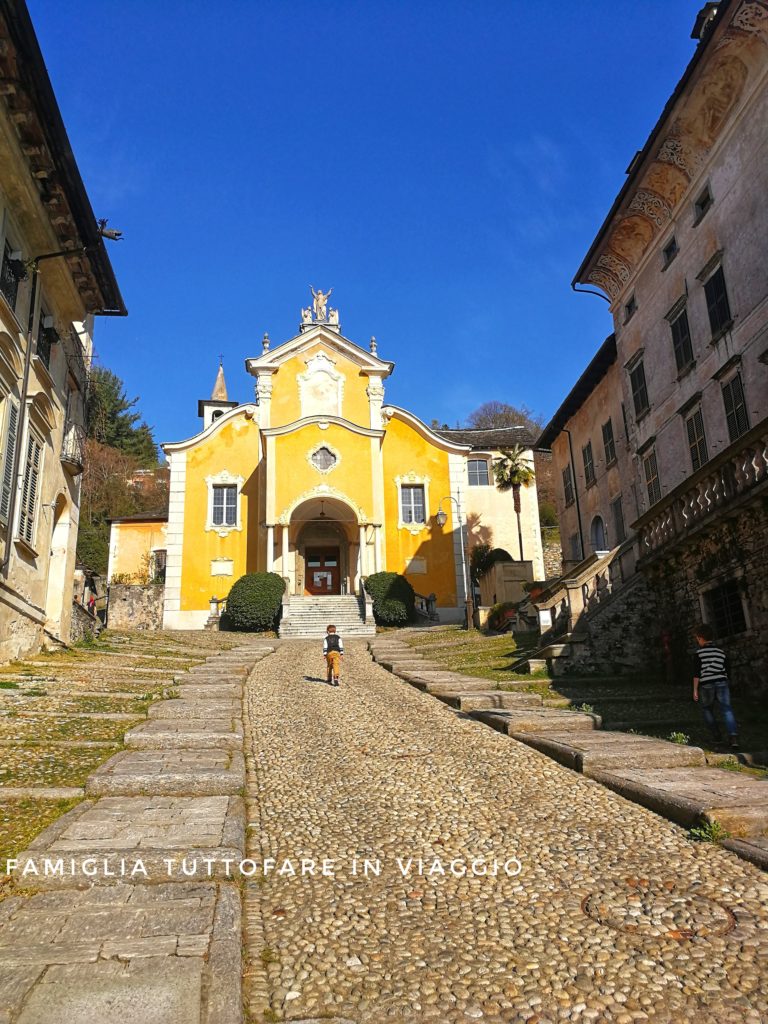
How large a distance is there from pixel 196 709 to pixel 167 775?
416cm

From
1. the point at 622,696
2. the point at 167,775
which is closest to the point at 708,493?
the point at 622,696

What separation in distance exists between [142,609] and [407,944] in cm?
3163

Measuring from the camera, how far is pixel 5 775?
6469mm

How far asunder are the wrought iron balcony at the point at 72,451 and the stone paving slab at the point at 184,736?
31.1ft

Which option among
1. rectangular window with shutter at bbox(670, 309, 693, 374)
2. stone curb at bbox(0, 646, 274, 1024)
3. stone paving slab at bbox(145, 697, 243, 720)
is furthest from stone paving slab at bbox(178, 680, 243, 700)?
rectangular window with shutter at bbox(670, 309, 693, 374)

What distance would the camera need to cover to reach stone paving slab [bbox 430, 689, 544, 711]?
36.7 ft

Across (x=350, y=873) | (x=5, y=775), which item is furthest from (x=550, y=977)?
(x=5, y=775)

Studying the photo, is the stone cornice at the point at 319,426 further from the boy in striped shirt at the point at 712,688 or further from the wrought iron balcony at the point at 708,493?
the boy in striped shirt at the point at 712,688

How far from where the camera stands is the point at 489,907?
4125 millimetres

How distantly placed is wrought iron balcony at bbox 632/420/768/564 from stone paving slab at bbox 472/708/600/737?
4397 mm

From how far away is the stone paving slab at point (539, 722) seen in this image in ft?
30.6

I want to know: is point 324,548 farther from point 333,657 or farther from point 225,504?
point 333,657

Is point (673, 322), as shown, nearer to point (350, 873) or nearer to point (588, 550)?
point (588, 550)

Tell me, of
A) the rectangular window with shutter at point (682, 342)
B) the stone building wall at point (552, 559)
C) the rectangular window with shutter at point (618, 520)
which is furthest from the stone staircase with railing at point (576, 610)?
the stone building wall at point (552, 559)
